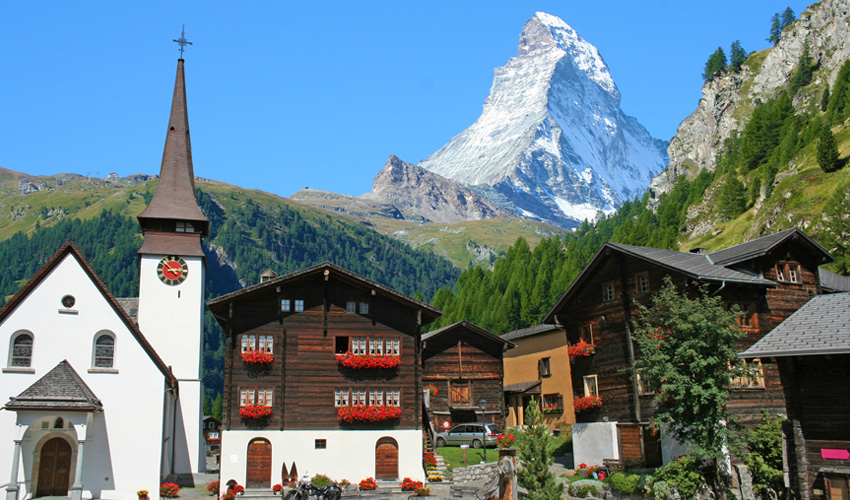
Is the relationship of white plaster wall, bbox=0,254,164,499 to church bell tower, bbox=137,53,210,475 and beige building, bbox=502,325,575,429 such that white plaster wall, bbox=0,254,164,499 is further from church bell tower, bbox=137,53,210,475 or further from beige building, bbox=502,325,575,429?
beige building, bbox=502,325,575,429

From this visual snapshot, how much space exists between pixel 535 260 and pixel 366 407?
302ft

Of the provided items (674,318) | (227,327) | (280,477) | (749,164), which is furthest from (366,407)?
(749,164)

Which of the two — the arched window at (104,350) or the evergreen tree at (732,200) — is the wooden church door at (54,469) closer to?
the arched window at (104,350)

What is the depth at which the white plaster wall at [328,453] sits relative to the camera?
117 ft

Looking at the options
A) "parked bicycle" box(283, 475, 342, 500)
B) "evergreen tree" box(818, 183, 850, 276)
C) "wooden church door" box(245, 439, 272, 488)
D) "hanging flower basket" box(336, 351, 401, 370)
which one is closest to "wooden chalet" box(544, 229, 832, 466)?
"hanging flower basket" box(336, 351, 401, 370)

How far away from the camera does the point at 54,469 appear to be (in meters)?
35.2

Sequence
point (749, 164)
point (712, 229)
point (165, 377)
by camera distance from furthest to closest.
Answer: point (749, 164), point (712, 229), point (165, 377)

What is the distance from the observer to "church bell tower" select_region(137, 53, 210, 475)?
145ft

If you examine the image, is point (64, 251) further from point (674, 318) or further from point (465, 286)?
point (465, 286)

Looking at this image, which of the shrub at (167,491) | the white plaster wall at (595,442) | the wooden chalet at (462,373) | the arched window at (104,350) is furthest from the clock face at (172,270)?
the white plaster wall at (595,442)

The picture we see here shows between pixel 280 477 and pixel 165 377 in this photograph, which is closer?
pixel 280 477

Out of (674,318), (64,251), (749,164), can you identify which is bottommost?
(674,318)

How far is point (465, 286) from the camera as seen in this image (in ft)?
429

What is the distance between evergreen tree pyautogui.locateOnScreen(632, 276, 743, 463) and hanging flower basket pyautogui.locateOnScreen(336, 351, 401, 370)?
13.3 m
